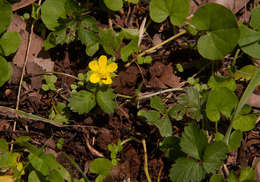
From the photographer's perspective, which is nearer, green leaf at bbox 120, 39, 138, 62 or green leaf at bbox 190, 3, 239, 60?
green leaf at bbox 190, 3, 239, 60

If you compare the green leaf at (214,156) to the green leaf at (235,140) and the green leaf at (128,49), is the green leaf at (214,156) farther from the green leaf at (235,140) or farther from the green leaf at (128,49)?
the green leaf at (128,49)

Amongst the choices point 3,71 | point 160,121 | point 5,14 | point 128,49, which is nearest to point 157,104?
point 160,121

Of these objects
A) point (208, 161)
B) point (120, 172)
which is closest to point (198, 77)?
point (208, 161)

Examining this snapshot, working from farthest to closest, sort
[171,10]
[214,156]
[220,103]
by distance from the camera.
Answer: [171,10], [220,103], [214,156]

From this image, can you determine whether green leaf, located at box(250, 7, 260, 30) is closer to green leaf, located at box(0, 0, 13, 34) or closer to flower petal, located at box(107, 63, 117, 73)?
flower petal, located at box(107, 63, 117, 73)

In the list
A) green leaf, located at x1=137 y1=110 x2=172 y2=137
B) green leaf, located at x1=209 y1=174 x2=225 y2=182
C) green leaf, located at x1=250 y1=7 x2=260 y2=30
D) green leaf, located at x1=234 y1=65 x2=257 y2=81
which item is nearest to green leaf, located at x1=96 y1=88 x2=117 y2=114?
green leaf, located at x1=137 y1=110 x2=172 y2=137

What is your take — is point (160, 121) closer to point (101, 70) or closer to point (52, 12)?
point (101, 70)
